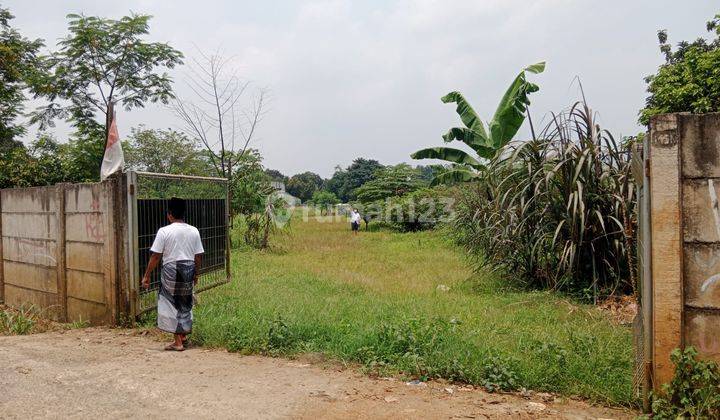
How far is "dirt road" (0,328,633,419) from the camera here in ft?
11.4

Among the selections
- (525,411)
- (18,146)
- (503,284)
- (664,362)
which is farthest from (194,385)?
(18,146)

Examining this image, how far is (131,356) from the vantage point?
4809 millimetres

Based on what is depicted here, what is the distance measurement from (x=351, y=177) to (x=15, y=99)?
4601 cm

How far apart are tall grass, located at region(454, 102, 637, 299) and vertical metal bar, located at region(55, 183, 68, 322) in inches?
226

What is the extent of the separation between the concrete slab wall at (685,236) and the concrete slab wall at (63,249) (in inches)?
205

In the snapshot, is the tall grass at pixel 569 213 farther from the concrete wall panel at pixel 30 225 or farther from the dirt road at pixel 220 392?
the concrete wall panel at pixel 30 225

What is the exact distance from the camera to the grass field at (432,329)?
13.1ft

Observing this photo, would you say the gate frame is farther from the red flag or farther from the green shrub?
the green shrub

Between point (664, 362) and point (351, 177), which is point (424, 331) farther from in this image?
point (351, 177)

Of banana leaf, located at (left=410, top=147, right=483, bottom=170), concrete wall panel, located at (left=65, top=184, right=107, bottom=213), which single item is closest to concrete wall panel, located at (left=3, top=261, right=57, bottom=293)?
concrete wall panel, located at (left=65, top=184, right=107, bottom=213)

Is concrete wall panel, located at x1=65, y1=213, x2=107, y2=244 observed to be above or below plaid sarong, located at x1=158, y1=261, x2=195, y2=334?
above

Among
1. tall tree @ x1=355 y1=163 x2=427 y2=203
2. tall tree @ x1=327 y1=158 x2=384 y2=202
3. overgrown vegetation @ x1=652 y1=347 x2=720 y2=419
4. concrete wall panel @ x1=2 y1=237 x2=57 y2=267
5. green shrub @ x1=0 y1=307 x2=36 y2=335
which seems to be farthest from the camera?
tall tree @ x1=327 y1=158 x2=384 y2=202

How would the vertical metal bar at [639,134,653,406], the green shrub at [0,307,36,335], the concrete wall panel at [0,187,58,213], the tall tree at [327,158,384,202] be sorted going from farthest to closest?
the tall tree at [327,158,384,202] < the concrete wall panel at [0,187,58,213] < the green shrub at [0,307,36,335] < the vertical metal bar at [639,134,653,406]

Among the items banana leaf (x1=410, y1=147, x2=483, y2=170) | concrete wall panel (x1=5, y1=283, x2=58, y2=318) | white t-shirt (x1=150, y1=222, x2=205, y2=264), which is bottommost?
concrete wall panel (x1=5, y1=283, x2=58, y2=318)
